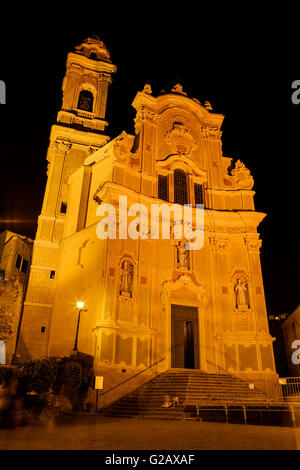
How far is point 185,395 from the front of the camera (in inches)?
537

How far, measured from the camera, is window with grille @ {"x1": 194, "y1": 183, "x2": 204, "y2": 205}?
2292 cm

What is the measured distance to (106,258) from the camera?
17562 mm

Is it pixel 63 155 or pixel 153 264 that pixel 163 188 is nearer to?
pixel 153 264

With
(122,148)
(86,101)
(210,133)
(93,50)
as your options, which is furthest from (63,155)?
(93,50)

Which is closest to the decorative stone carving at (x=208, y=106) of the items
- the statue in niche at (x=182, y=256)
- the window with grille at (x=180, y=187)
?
the window with grille at (x=180, y=187)

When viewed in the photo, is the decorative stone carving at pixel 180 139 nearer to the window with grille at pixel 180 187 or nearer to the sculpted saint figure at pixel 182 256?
the window with grille at pixel 180 187

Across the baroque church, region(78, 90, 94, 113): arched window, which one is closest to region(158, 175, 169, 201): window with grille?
the baroque church

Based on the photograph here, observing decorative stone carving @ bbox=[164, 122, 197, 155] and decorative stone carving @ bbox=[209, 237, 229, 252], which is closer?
decorative stone carving @ bbox=[209, 237, 229, 252]

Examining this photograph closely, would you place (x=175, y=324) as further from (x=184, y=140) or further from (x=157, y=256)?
(x=184, y=140)

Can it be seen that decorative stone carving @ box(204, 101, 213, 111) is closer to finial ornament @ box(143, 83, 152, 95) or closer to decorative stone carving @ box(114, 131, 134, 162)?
finial ornament @ box(143, 83, 152, 95)

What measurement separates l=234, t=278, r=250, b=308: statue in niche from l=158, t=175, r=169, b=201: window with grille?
6669 millimetres

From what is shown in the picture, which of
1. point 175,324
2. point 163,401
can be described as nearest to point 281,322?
point 175,324

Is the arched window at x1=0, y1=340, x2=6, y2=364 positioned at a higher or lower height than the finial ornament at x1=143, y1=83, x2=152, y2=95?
lower

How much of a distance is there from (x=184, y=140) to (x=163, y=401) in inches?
667
